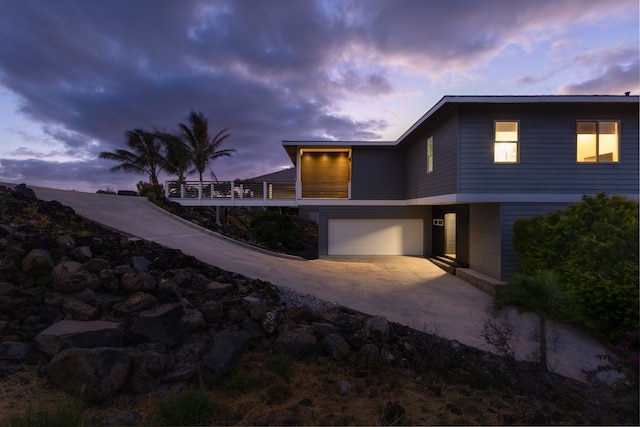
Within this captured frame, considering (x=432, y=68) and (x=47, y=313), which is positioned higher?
(x=432, y=68)

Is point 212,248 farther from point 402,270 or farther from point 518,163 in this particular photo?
point 518,163

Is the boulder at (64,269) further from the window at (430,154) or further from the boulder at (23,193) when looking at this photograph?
the window at (430,154)

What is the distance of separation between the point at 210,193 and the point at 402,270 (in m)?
11.1

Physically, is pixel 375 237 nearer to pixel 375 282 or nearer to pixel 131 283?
pixel 375 282

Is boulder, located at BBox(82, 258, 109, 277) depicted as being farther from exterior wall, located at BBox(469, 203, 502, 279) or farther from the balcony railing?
the balcony railing

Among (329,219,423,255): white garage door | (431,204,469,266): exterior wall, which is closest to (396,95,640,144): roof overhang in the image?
(431,204,469,266): exterior wall

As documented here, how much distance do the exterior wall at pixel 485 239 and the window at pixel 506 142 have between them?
1465mm

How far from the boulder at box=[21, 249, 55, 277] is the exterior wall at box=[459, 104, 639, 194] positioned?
378 inches

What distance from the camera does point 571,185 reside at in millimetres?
9047

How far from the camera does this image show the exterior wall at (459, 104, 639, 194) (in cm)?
901

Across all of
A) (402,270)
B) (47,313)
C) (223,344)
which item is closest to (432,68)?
(402,270)

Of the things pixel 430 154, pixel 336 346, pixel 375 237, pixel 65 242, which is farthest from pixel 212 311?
pixel 375 237

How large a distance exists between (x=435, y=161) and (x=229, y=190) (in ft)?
35.1

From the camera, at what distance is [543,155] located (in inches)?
357
